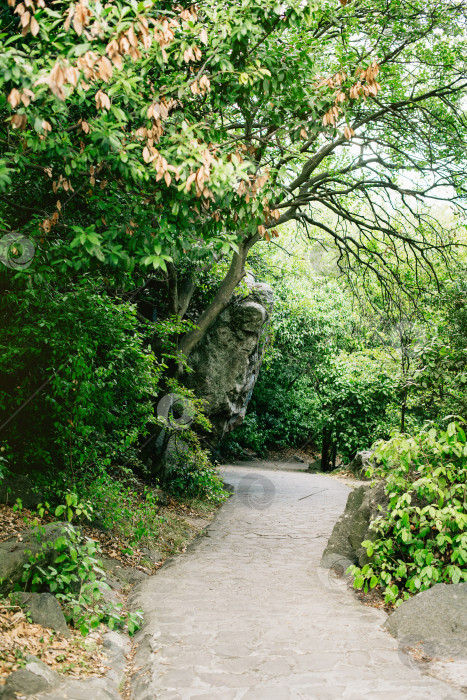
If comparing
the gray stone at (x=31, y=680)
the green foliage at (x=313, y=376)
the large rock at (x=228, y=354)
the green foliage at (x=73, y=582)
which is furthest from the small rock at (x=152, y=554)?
the green foliage at (x=313, y=376)

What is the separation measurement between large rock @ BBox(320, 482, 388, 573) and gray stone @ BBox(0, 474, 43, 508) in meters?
3.66

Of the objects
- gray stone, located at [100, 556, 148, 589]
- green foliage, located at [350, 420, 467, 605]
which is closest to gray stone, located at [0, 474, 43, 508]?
gray stone, located at [100, 556, 148, 589]

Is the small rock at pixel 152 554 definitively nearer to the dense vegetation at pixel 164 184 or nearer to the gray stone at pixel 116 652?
the dense vegetation at pixel 164 184

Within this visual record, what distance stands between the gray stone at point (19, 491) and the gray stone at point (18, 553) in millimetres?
1163

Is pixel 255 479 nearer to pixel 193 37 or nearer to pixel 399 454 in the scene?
pixel 399 454

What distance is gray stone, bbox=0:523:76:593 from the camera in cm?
429

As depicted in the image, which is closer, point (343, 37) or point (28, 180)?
point (28, 180)

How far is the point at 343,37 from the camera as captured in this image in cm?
854

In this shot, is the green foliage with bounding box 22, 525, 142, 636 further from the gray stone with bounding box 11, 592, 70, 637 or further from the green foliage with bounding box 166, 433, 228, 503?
the green foliage with bounding box 166, 433, 228, 503

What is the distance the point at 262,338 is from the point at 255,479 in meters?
4.57

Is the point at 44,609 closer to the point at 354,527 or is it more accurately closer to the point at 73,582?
the point at 73,582

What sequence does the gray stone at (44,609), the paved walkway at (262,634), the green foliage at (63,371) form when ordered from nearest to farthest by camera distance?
the paved walkway at (262,634) → the gray stone at (44,609) → the green foliage at (63,371)

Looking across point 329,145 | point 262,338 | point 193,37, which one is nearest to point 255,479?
point 262,338

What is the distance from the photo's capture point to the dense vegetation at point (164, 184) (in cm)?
364
